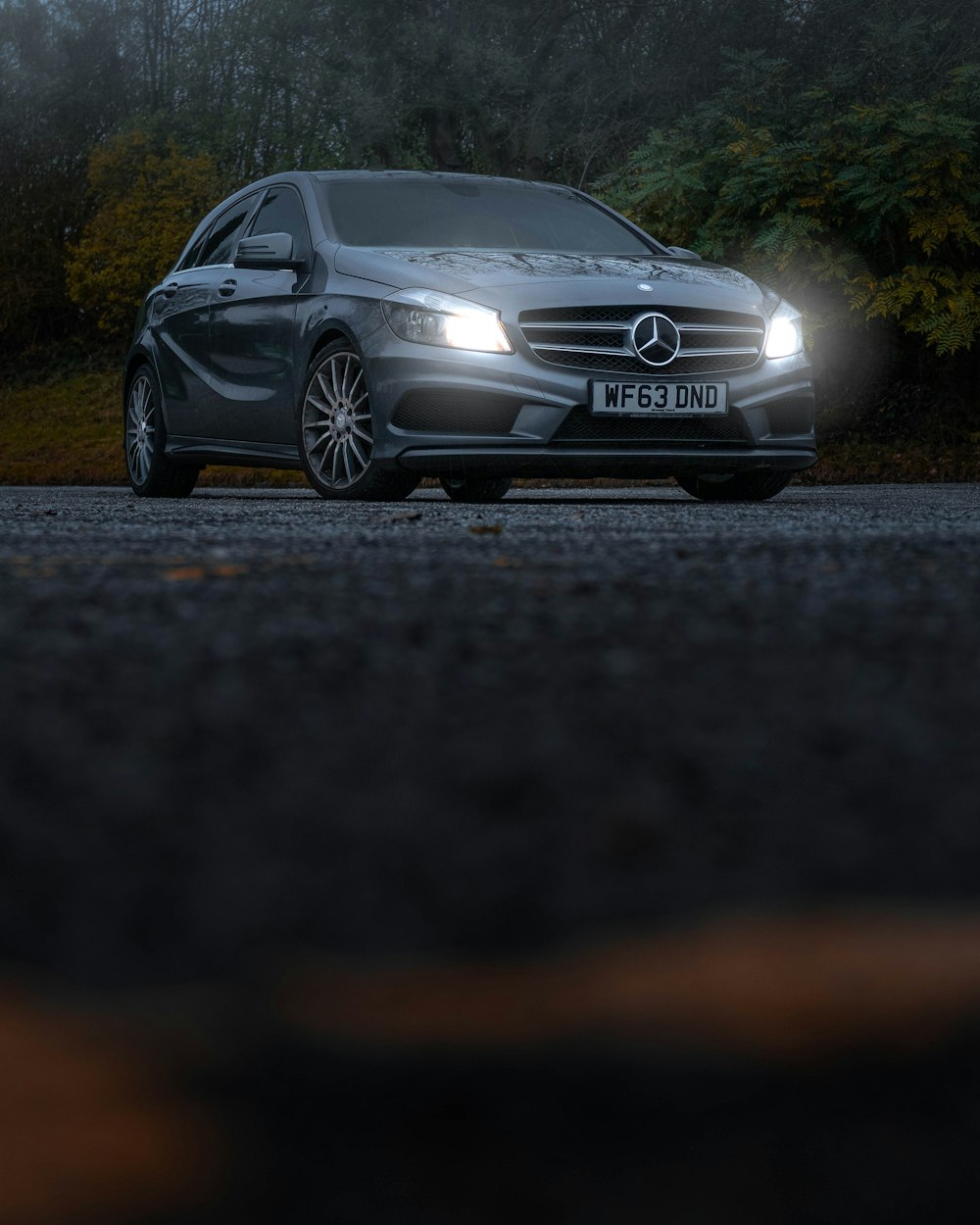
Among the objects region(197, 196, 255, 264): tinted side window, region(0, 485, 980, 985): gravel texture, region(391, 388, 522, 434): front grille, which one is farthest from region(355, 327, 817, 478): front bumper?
region(0, 485, 980, 985): gravel texture

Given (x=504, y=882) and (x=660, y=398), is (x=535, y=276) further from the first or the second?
(x=504, y=882)

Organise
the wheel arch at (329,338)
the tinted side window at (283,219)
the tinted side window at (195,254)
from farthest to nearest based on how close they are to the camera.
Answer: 1. the tinted side window at (195,254)
2. the tinted side window at (283,219)
3. the wheel arch at (329,338)

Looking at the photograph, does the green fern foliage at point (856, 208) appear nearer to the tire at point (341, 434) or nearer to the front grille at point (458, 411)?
the tire at point (341, 434)

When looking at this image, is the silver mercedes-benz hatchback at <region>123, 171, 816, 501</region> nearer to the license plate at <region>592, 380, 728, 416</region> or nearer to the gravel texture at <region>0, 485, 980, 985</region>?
the license plate at <region>592, 380, 728, 416</region>

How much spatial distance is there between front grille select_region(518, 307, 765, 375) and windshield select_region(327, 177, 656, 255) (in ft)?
2.78

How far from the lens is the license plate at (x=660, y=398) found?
6.92 meters

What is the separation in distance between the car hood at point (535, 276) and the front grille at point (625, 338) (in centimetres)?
6

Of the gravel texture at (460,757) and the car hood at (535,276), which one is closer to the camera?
the gravel texture at (460,757)

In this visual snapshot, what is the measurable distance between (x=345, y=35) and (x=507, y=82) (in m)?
3.60

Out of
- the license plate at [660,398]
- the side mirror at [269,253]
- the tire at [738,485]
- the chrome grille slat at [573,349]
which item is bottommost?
the tire at [738,485]

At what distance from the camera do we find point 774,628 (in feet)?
7.36

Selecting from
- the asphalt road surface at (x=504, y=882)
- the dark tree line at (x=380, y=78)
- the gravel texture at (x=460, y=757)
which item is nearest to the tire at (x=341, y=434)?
the gravel texture at (x=460, y=757)

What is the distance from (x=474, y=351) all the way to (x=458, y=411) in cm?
24

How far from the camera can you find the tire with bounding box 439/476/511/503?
8.38 metres
